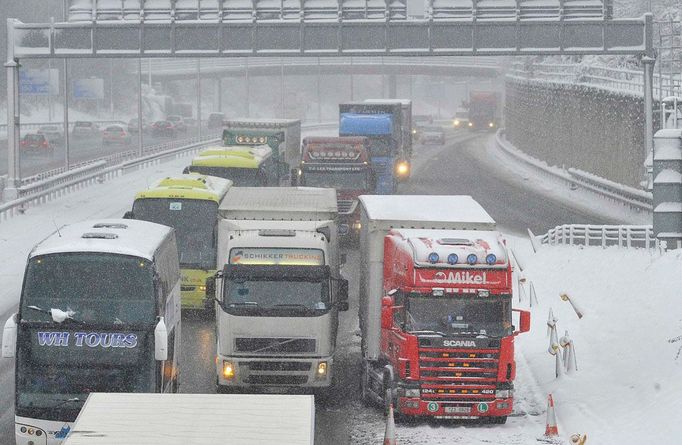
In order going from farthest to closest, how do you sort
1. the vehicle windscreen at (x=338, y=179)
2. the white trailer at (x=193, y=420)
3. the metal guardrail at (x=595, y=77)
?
1. the metal guardrail at (x=595, y=77)
2. the vehicle windscreen at (x=338, y=179)
3. the white trailer at (x=193, y=420)

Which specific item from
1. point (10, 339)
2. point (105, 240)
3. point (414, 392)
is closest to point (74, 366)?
point (10, 339)

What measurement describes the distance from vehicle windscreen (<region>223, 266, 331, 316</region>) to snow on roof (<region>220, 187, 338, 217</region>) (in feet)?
6.16

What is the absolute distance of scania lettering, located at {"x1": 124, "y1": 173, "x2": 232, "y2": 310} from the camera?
28156 millimetres

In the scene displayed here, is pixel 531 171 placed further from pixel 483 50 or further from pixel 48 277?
pixel 48 277

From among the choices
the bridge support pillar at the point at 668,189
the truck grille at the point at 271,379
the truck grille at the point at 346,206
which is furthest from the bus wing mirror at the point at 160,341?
the truck grille at the point at 346,206

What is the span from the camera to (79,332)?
682 inches

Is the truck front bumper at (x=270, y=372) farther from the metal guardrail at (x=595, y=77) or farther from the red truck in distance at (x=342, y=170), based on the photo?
the metal guardrail at (x=595, y=77)

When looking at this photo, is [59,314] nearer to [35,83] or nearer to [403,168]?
[403,168]

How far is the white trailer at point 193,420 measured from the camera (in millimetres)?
10609

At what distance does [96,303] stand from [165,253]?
2.31m

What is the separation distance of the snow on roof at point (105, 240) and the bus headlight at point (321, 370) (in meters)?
3.25

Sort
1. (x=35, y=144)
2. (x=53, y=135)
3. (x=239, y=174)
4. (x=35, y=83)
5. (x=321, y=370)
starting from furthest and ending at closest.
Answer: (x=53, y=135) < (x=35, y=144) < (x=35, y=83) < (x=239, y=174) < (x=321, y=370)

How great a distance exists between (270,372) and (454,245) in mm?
3620

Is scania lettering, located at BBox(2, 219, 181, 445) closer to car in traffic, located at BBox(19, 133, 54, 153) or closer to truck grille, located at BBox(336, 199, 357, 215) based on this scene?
truck grille, located at BBox(336, 199, 357, 215)
